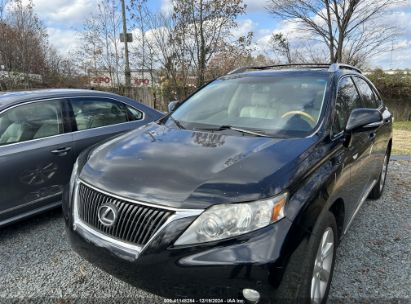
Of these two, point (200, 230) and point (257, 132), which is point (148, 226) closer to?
point (200, 230)

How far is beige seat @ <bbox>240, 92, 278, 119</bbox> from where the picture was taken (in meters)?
2.91

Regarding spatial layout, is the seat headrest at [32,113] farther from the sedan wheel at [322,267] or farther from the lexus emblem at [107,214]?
the sedan wheel at [322,267]

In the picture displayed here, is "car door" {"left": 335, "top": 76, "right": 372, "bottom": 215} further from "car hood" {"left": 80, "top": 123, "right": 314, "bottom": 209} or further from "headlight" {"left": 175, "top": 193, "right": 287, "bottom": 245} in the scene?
"headlight" {"left": 175, "top": 193, "right": 287, "bottom": 245}

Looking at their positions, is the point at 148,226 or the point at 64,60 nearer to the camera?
the point at 148,226

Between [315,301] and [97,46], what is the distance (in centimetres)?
1581

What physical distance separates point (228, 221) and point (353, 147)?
5.01ft

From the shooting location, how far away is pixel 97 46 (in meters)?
15.7

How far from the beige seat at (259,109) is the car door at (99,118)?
→ 1973 mm

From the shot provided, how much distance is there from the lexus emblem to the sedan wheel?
1223mm

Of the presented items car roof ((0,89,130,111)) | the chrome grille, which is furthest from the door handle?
the chrome grille

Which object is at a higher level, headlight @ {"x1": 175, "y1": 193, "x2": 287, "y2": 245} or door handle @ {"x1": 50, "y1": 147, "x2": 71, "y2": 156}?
headlight @ {"x1": 175, "y1": 193, "x2": 287, "y2": 245}

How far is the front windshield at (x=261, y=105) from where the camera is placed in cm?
272

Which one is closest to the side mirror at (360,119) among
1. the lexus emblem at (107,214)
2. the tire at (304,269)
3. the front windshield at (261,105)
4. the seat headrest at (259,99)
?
the front windshield at (261,105)

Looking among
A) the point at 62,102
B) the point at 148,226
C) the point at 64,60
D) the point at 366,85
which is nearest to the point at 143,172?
the point at 148,226
